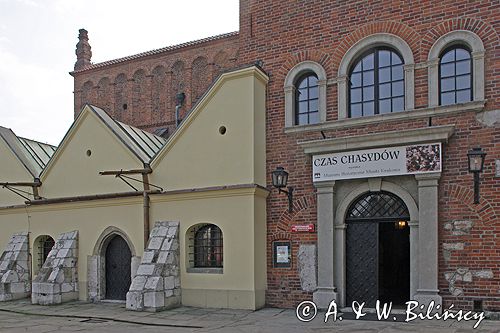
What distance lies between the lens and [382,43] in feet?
42.7

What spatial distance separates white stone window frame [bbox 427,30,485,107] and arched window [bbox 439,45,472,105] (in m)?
0.13

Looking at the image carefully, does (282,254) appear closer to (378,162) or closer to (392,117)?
(378,162)

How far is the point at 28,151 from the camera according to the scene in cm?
2014

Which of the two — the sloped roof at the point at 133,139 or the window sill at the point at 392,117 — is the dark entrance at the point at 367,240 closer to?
the window sill at the point at 392,117

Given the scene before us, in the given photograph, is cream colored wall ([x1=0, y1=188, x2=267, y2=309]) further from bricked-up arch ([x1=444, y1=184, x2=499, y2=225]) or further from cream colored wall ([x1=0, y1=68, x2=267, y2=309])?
bricked-up arch ([x1=444, y1=184, x2=499, y2=225])

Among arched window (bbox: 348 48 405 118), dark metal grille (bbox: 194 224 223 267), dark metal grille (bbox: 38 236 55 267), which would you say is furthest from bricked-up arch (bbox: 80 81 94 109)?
arched window (bbox: 348 48 405 118)

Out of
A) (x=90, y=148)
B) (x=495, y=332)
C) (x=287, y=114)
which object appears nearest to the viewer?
(x=495, y=332)

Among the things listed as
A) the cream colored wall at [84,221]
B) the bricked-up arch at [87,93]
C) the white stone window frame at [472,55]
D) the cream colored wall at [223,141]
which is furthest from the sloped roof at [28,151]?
the white stone window frame at [472,55]

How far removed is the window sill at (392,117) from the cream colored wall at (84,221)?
17.5 ft

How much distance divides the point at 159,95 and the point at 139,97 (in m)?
1.23

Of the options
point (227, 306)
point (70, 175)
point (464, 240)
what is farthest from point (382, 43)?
point (70, 175)

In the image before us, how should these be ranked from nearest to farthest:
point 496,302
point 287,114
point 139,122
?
point 496,302 < point 287,114 < point 139,122

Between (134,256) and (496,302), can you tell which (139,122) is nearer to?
(134,256)

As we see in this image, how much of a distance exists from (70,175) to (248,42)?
7203 mm
